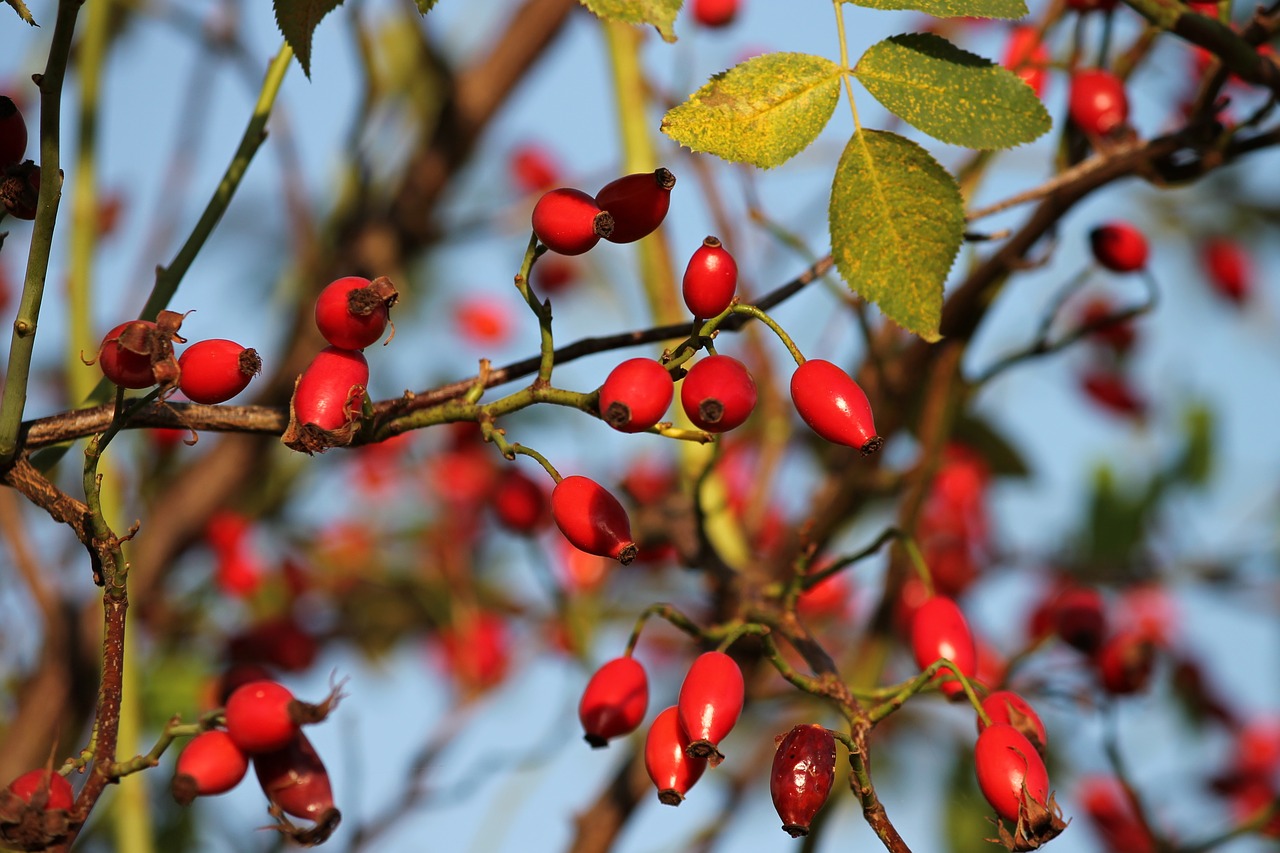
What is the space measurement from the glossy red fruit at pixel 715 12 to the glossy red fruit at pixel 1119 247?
0.80 metres

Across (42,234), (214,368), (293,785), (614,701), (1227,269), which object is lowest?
(1227,269)

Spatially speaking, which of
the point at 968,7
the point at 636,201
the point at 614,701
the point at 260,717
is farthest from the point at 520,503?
the point at 968,7

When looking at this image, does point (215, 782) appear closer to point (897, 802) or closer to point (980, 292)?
point (980, 292)

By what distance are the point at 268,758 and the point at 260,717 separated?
6 centimetres

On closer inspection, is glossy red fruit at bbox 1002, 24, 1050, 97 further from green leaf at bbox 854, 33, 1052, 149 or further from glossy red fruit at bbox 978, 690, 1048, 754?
glossy red fruit at bbox 978, 690, 1048, 754

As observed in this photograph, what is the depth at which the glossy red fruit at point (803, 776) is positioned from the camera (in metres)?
0.89

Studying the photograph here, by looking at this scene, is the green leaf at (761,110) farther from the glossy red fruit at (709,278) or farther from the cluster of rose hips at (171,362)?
the cluster of rose hips at (171,362)

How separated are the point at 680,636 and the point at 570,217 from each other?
220cm

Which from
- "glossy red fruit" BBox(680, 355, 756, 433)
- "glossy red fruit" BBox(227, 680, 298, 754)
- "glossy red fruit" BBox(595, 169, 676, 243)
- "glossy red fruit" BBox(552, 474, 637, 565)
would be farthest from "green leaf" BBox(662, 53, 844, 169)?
"glossy red fruit" BBox(227, 680, 298, 754)

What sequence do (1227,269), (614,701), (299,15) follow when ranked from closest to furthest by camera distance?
(299,15), (614,701), (1227,269)

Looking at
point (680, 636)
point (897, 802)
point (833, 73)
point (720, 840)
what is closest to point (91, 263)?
point (833, 73)

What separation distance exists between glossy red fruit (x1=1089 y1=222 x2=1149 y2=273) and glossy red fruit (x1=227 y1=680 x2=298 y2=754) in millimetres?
1038

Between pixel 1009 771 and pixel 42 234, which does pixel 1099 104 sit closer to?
pixel 1009 771

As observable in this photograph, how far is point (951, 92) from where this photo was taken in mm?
990
